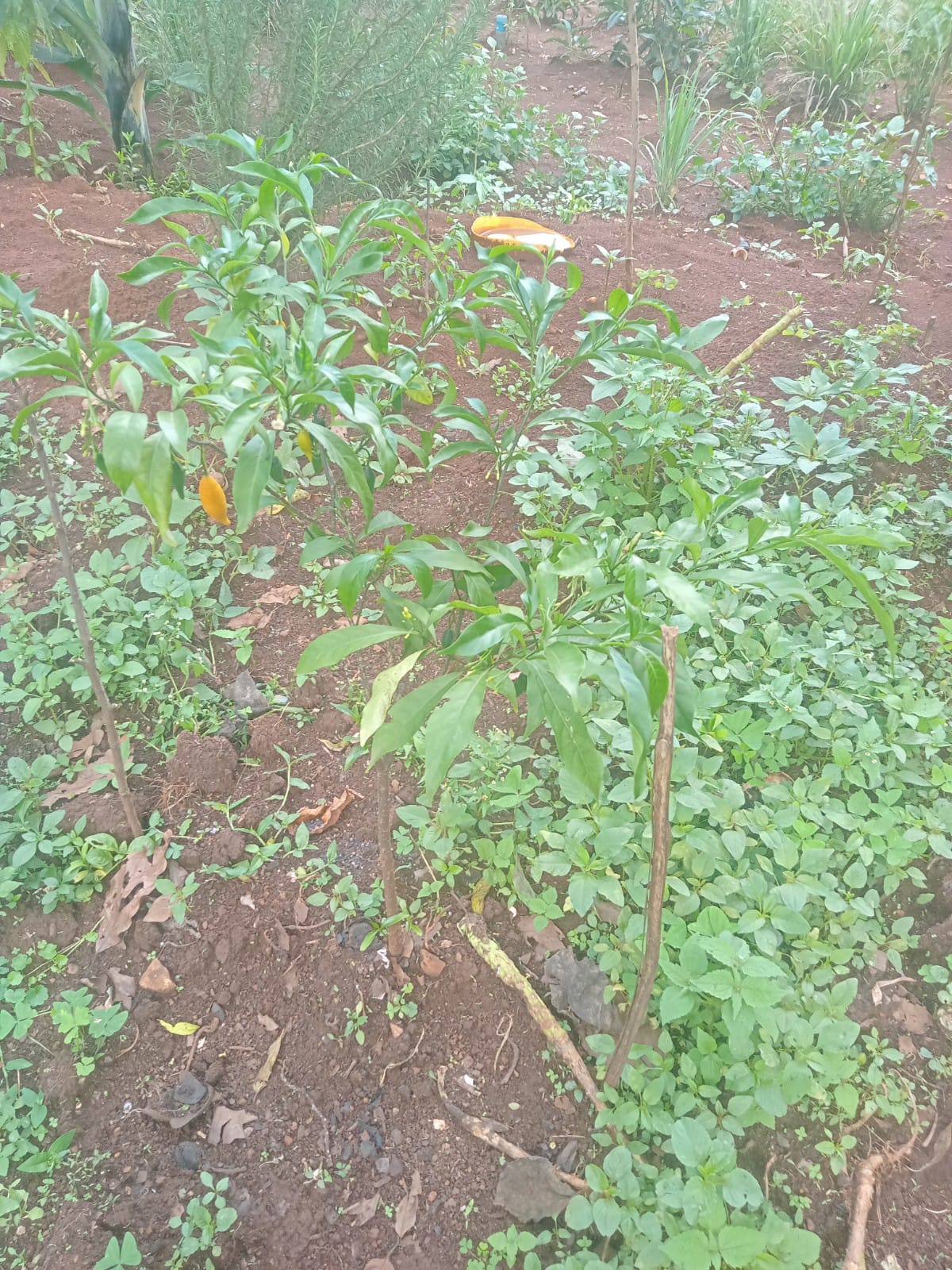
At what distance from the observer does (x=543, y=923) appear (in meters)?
1.59

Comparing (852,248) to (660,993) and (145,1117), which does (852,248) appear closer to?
(660,993)

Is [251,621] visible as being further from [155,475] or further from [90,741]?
[155,475]

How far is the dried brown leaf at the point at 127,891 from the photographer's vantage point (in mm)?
1668

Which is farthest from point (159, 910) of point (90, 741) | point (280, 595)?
point (280, 595)

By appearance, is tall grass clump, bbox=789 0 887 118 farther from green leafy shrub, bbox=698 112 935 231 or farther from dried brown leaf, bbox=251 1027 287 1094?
dried brown leaf, bbox=251 1027 287 1094

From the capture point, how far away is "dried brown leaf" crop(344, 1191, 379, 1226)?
1376 millimetres

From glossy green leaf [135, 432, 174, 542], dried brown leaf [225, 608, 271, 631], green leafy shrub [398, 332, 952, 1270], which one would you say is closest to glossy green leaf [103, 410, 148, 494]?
glossy green leaf [135, 432, 174, 542]

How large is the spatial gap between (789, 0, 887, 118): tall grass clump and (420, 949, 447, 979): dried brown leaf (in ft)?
21.3

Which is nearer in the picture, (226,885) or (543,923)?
(543,923)

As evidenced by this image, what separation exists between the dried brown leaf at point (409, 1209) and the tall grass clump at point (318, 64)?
3.09m

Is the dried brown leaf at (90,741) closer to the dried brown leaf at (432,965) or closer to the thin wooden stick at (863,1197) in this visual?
the dried brown leaf at (432,965)

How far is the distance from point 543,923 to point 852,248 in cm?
423

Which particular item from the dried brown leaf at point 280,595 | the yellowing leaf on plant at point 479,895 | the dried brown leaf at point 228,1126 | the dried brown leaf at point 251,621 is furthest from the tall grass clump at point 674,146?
the dried brown leaf at point 228,1126

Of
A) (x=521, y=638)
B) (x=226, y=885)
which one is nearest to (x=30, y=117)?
(x=226, y=885)
